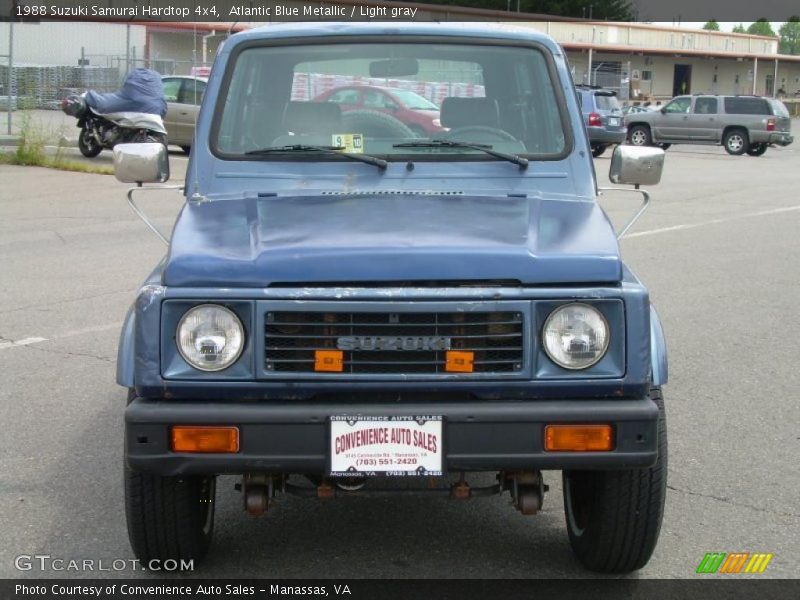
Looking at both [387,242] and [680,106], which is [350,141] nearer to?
[387,242]

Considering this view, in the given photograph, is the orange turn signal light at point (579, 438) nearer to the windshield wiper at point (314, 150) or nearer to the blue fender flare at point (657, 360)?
the blue fender flare at point (657, 360)

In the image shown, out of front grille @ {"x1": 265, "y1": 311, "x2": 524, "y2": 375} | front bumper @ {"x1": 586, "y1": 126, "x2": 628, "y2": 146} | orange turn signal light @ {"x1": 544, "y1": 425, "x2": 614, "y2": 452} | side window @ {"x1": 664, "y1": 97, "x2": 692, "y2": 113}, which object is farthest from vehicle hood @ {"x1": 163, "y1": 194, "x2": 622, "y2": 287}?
side window @ {"x1": 664, "y1": 97, "x2": 692, "y2": 113}

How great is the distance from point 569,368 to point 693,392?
336cm

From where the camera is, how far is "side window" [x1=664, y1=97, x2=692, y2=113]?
35469 mm

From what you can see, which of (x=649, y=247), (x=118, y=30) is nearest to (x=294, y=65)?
(x=649, y=247)

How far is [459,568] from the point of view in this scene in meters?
4.27

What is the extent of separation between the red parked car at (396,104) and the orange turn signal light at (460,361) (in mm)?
1529

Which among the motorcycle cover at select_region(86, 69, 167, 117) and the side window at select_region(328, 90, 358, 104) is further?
the motorcycle cover at select_region(86, 69, 167, 117)

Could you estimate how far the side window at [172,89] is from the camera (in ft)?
77.8

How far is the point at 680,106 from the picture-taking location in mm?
35719

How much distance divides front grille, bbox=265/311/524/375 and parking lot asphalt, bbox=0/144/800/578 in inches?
36.0

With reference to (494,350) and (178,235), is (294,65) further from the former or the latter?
(494,350)

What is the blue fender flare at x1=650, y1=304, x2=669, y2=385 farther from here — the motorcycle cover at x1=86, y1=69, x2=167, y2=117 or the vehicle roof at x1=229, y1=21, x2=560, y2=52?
the motorcycle cover at x1=86, y1=69, x2=167, y2=117

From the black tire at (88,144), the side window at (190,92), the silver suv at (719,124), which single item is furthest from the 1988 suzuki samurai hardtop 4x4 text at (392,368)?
the silver suv at (719,124)
